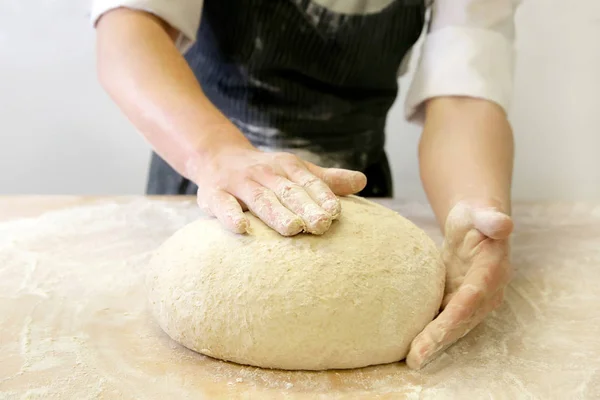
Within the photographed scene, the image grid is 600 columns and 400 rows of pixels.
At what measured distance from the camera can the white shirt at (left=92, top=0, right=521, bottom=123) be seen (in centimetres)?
120

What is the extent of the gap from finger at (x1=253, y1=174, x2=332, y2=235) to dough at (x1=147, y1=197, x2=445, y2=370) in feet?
0.09

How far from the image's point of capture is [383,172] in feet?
5.28

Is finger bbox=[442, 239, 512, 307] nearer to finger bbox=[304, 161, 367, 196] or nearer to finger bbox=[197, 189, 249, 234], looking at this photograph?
A: finger bbox=[304, 161, 367, 196]

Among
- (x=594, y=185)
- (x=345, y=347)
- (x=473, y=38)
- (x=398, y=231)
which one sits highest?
(x=473, y=38)

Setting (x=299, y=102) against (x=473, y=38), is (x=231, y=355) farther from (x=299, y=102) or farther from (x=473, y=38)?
(x=473, y=38)

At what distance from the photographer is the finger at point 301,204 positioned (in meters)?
0.73

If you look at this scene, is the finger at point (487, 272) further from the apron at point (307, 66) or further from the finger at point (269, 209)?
the apron at point (307, 66)

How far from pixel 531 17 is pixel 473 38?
94 centimetres

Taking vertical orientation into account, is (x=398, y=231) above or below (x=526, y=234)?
above

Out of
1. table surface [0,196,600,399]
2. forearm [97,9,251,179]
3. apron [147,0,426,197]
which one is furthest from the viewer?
apron [147,0,426,197]

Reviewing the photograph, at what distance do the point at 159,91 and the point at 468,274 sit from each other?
2.02 feet

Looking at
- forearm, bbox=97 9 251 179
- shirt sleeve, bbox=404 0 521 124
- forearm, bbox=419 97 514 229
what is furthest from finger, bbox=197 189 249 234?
shirt sleeve, bbox=404 0 521 124

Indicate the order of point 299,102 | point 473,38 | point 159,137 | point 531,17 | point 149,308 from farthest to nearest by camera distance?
point 531,17 → point 299,102 → point 473,38 → point 159,137 → point 149,308

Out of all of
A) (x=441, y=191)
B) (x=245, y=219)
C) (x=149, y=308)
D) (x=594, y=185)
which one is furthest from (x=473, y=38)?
(x=594, y=185)
